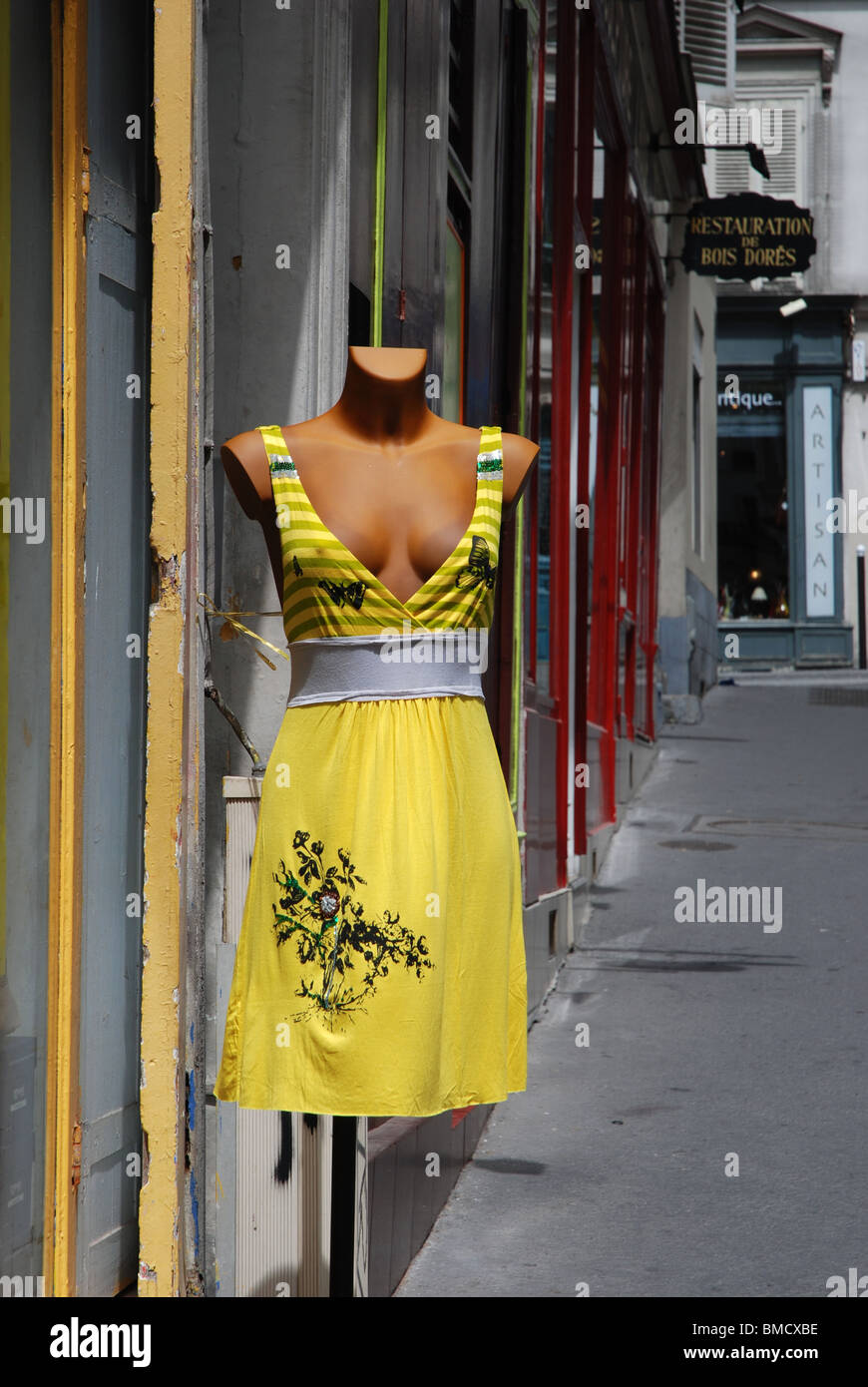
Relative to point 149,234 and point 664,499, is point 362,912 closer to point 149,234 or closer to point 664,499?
point 149,234

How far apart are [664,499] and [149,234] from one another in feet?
37.9

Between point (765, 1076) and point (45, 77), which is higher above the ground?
point (45, 77)

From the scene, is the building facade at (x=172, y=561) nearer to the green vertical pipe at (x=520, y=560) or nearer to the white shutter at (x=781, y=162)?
the green vertical pipe at (x=520, y=560)

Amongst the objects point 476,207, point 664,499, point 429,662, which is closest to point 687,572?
point 664,499

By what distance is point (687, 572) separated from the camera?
1415cm

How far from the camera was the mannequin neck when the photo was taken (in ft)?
7.90

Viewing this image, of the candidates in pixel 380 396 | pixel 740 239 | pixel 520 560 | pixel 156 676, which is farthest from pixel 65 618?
pixel 740 239

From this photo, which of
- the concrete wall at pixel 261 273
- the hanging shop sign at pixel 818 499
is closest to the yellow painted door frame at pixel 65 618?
the concrete wall at pixel 261 273

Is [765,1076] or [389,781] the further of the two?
[765,1076]

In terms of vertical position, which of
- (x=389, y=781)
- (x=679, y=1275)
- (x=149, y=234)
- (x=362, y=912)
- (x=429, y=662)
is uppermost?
(x=149, y=234)

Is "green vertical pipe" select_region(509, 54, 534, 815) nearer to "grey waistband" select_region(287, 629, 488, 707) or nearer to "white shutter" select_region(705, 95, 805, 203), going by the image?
"grey waistband" select_region(287, 629, 488, 707)

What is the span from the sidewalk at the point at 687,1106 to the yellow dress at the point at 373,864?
1244 mm

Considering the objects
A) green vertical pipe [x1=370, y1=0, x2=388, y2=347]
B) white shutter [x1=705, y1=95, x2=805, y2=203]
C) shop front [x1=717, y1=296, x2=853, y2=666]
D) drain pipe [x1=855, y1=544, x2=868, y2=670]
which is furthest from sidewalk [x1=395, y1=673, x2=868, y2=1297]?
white shutter [x1=705, y1=95, x2=805, y2=203]

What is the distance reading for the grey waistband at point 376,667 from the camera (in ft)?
7.77
